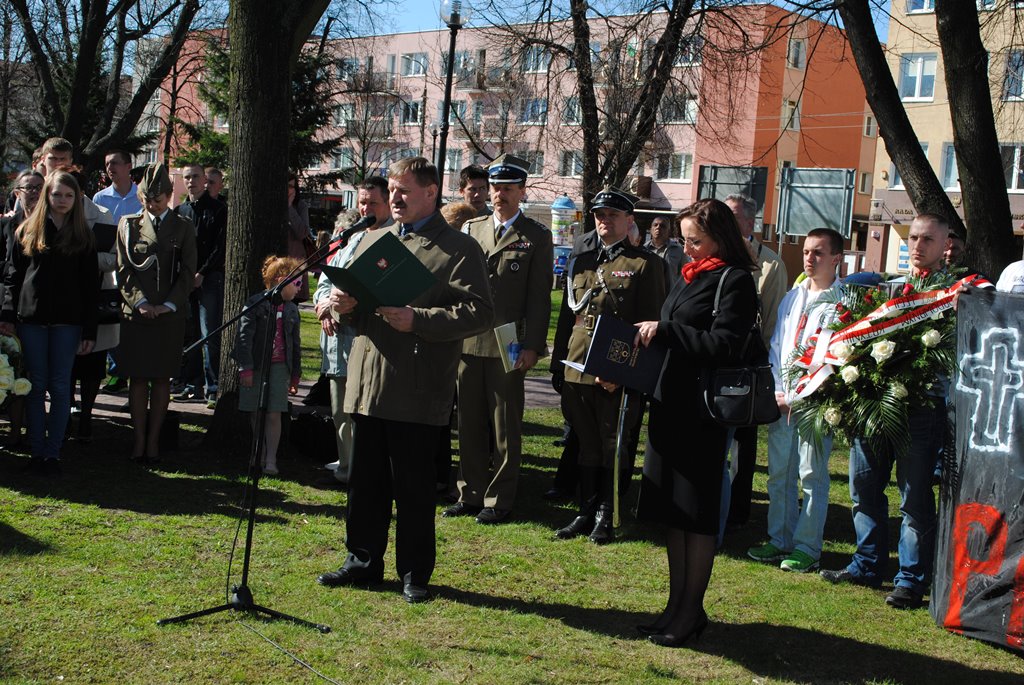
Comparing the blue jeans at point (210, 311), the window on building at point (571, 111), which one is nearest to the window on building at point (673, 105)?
the window on building at point (571, 111)

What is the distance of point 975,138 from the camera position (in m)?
11.0

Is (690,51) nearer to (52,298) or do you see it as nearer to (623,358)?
(52,298)

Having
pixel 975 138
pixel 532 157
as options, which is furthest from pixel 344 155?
pixel 975 138

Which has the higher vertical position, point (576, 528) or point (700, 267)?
point (700, 267)

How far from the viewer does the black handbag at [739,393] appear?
4.98 meters

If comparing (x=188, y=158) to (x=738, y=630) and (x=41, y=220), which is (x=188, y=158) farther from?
(x=738, y=630)

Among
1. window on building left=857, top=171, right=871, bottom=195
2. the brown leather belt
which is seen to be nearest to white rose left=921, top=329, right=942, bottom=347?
the brown leather belt

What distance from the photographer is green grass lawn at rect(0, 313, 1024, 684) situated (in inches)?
183

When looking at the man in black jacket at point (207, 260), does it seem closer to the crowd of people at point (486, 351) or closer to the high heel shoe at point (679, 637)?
the crowd of people at point (486, 351)

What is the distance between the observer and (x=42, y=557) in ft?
18.9

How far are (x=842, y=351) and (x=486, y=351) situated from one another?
2468 mm

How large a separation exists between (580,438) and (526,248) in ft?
4.50

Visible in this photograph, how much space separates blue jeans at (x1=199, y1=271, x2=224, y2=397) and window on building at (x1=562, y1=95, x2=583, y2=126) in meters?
8.78

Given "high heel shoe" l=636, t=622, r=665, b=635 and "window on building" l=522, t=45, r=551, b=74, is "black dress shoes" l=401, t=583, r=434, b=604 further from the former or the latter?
"window on building" l=522, t=45, r=551, b=74
